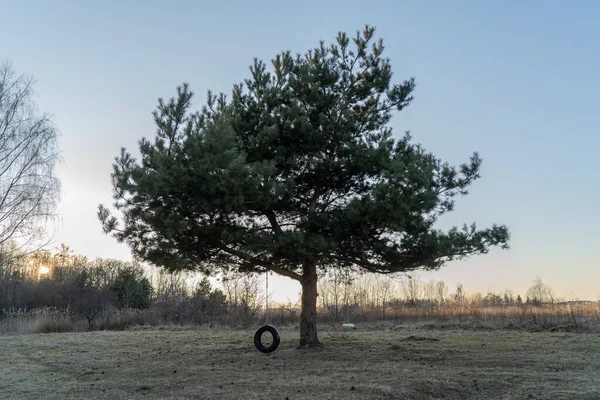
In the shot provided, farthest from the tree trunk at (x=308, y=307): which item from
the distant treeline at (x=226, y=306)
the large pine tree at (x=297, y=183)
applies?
the distant treeline at (x=226, y=306)

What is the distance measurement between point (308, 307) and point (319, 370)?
2.50 m

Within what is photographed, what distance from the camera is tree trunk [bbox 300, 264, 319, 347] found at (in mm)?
10195

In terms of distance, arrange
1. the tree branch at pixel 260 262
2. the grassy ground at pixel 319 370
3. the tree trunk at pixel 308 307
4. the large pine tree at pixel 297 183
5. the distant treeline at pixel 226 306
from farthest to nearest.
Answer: the distant treeline at pixel 226 306 → the tree trunk at pixel 308 307 → the tree branch at pixel 260 262 → the large pine tree at pixel 297 183 → the grassy ground at pixel 319 370

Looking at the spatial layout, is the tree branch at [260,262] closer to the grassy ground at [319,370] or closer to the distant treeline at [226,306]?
the grassy ground at [319,370]

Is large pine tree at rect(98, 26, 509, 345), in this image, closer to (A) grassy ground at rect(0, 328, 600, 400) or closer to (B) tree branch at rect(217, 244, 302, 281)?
(B) tree branch at rect(217, 244, 302, 281)

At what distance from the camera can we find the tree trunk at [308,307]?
10.2 meters

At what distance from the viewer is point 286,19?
11328 millimetres

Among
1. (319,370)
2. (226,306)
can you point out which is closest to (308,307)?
(319,370)

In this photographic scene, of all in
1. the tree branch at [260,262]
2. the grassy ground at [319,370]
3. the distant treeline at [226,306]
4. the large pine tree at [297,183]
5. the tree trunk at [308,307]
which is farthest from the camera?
the distant treeline at [226,306]

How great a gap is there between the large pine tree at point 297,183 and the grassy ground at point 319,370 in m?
1.90

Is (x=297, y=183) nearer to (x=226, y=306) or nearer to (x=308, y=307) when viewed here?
(x=308, y=307)

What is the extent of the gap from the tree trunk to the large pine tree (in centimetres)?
3

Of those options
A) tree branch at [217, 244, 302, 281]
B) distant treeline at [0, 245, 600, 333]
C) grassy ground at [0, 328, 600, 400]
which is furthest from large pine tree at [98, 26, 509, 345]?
distant treeline at [0, 245, 600, 333]

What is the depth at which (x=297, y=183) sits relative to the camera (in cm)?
1030
